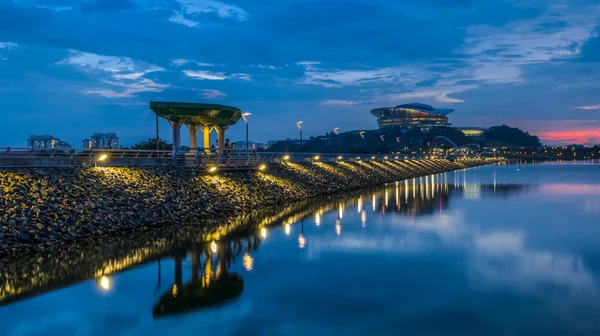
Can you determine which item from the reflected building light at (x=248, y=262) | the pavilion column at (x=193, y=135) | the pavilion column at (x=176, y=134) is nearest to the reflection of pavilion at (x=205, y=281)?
the reflected building light at (x=248, y=262)

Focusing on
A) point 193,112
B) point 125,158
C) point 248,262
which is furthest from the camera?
point 193,112

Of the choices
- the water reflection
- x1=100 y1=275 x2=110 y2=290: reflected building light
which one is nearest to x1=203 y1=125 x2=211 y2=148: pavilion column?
the water reflection

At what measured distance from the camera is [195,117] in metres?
42.3

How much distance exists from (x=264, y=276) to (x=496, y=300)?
8.04 m

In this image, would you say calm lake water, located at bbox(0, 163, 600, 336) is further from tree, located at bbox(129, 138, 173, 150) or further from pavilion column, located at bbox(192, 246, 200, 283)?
tree, located at bbox(129, 138, 173, 150)

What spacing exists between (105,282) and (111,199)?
1122 cm

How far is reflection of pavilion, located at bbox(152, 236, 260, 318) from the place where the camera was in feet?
49.0

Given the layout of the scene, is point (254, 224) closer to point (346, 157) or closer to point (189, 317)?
point (189, 317)

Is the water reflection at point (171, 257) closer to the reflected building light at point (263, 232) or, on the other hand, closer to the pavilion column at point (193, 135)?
the reflected building light at point (263, 232)

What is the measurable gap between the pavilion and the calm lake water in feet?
56.9

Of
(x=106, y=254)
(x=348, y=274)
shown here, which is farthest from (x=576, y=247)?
(x=106, y=254)

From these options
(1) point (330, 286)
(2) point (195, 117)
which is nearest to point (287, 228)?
(1) point (330, 286)

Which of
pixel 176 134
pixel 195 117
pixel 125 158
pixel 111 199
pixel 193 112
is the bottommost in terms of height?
pixel 111 199

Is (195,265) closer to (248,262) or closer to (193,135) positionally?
(248,262)
